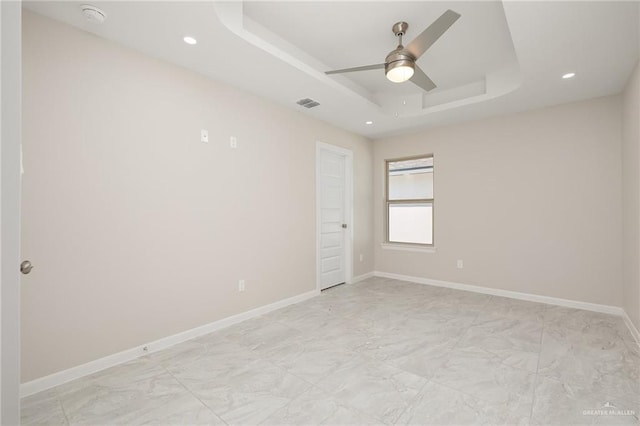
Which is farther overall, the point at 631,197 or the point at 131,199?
the point at 631,197

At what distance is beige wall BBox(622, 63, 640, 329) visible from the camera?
2652 mm

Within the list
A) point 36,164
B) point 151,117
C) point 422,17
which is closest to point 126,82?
point 151,117

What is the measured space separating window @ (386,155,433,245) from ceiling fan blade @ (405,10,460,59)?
2.90 m

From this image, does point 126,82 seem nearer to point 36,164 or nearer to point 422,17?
point 36,164

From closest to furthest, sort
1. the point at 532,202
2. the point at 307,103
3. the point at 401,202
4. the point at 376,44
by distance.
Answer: the point at 376,44 < the point at 307,103 < the point at 532,202 < the point at 401,202

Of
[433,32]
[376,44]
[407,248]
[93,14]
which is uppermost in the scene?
[376,44]

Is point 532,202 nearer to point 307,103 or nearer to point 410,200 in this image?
point 410,200

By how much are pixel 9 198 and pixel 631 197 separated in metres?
4.58

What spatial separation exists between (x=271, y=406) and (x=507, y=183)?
13.3 ft

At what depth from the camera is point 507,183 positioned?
4.04 meters

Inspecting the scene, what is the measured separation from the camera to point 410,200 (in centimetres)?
510

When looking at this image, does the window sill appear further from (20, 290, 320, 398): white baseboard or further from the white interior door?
(20, 290, 320, 398): white baseboard

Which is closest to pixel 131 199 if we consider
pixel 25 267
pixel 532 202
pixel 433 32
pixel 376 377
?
pixel 25 267

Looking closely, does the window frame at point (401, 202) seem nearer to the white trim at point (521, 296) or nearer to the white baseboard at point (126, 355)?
the white trim at point (521, 296)
